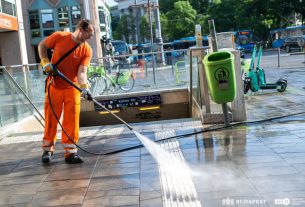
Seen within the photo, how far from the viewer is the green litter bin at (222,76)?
6922mm

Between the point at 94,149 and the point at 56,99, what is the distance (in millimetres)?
1094

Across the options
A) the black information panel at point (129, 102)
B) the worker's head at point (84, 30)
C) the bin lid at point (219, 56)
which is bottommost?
the black information panel at point (129, 102)

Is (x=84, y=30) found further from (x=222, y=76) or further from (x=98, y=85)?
(x=98, y=85)

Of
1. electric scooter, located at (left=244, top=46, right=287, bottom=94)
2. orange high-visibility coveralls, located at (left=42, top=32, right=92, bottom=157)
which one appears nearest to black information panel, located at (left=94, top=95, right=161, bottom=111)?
electric scooter, located at (left=244, top=46, right=287, bottom=94)

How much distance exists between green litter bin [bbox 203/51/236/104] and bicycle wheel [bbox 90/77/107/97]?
6.80m

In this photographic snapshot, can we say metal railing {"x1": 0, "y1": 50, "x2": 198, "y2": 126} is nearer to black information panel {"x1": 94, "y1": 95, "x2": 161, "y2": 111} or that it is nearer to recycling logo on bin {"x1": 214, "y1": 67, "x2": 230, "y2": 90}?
black information panel {"x1": 94, "y1": 95, "x2": 161, "y2": 111}

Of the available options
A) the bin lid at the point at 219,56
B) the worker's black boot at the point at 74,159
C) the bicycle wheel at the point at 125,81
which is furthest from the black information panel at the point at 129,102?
the worker's black boot at the point at 74,159

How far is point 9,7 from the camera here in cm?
2217

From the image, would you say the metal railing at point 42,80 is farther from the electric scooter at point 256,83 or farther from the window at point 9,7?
the window at point 9,7

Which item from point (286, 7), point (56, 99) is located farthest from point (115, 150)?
point (286, 7)

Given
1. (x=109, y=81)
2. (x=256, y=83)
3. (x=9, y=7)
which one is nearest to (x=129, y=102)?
(x=109, y=81)

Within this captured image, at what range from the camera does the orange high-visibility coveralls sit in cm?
604

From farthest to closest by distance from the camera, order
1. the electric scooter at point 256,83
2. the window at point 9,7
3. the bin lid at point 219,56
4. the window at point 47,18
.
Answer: the window at point 47,18 < the window at point 9,7 < the electric scooter at point 256,83 < the bin lid at point 219,56

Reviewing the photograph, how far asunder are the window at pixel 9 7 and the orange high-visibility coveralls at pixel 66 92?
1655cm
